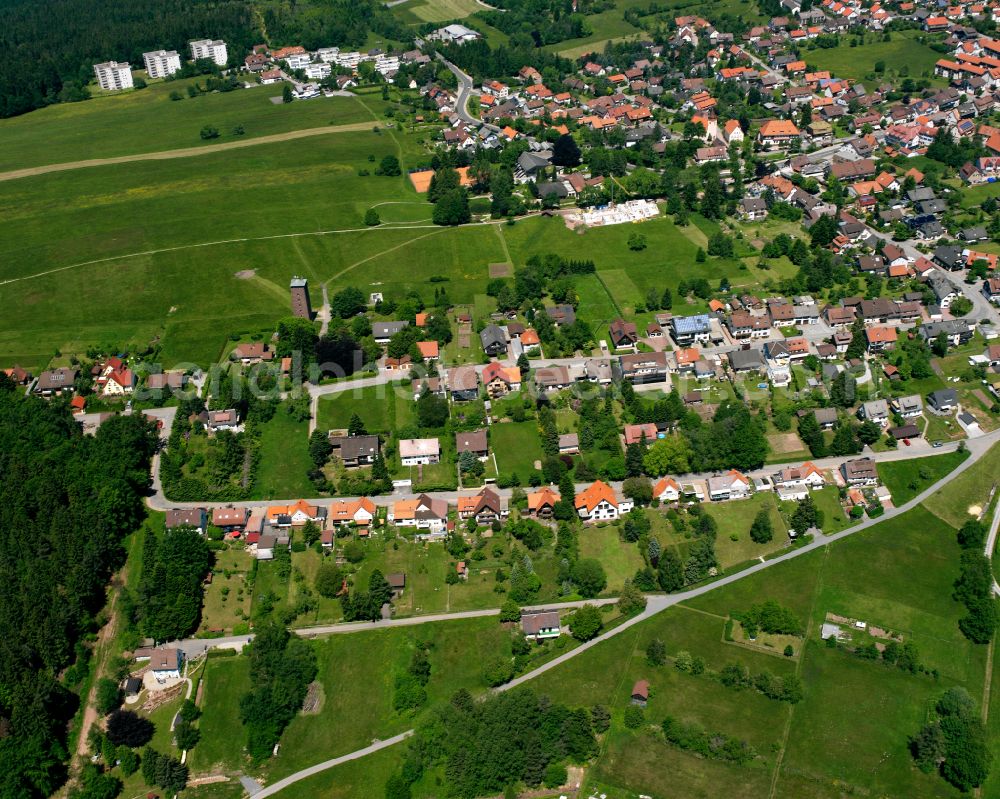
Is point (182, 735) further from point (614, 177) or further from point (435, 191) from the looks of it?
point (614, 177)

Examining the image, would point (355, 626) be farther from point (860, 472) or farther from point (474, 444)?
point (860, 472)

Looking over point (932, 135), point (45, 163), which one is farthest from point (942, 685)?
point (45, 163)

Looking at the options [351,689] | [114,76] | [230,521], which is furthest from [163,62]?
[351,689]

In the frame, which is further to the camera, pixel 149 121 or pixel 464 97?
pixel 464 97

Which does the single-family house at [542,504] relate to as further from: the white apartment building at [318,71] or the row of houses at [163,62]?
the row of houses at [163,62]

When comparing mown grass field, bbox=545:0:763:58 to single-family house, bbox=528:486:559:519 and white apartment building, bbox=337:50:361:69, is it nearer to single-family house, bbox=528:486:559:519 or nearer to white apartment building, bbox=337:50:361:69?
white apartment building, bbox=337:50:361:69

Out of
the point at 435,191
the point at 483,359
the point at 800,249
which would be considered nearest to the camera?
the point at 483,359
